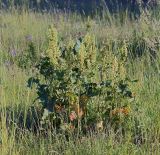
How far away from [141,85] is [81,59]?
2.78ft

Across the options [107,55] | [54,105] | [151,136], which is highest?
[107,55]

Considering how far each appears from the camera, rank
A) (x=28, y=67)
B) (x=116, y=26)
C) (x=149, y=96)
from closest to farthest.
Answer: (x=149, y=96) → (x=28, y=67) → (x=116, y=26)

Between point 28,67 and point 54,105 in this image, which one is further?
point 28,67

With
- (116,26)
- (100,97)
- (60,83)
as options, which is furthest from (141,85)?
(116,26)

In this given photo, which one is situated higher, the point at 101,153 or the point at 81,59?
the point at 81,59

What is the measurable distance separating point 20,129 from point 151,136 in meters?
0.82

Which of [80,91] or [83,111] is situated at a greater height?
[80,91]

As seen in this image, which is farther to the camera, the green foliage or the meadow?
the green foliage

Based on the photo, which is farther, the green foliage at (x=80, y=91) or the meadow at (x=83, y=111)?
the green foliage at (x=80, y=91)

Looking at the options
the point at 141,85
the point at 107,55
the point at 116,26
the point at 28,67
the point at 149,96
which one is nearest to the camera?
the point at 107,55

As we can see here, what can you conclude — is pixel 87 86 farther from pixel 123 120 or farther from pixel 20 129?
pixel 20 129

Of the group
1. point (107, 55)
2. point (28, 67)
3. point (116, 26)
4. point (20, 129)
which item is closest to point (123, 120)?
point (107, 55)

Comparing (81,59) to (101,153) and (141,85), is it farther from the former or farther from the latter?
(141,85)

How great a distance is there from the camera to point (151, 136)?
3.00m
